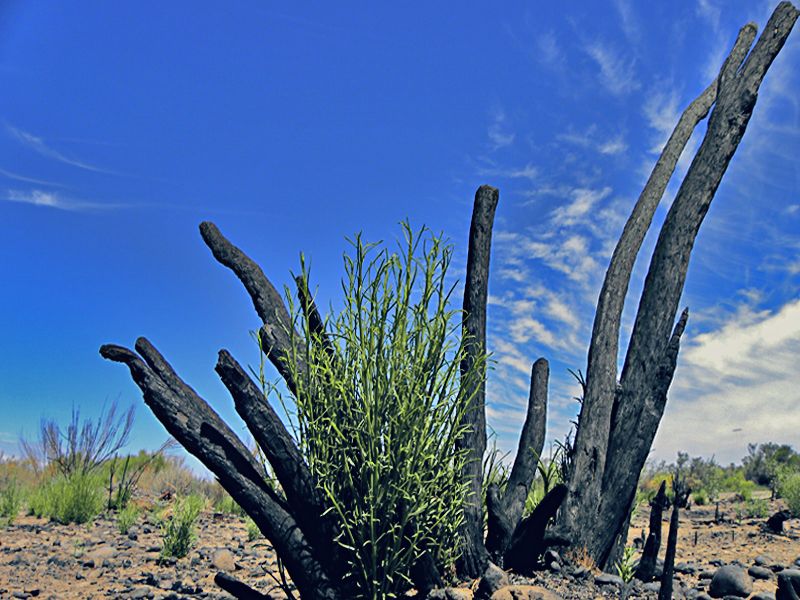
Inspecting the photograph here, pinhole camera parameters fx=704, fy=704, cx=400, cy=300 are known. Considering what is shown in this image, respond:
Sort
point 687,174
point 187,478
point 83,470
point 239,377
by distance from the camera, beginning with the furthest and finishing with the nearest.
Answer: point 187,478
point 83,470
point 687,174
point 239,377

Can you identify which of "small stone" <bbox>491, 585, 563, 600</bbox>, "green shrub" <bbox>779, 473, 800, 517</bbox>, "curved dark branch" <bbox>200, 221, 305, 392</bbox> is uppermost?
"curved dark branch" <bbox>200, 221, 305, 392</bbox>

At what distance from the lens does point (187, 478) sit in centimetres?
1620

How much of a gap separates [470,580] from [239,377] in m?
2.28

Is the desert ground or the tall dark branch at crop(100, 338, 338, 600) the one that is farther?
the desert ground

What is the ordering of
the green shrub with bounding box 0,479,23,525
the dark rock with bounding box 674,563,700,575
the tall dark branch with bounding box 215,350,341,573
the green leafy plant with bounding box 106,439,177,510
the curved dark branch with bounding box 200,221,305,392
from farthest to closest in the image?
the green leafy plant with bounding box 106,439,177,510 → the green shrub with bounding box 0,479,23,525 → the dark rock with bounding box 674,563,700,575 → the curved dark branch with bounding box 200,221,305,392 → the tall dark branch with bounding box 215,350,341,573

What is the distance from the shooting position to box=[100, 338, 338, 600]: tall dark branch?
15.9 ft

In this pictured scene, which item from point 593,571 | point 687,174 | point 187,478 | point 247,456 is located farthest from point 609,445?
point 187,478

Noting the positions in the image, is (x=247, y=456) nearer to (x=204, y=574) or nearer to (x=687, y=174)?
(x=204, y=574)

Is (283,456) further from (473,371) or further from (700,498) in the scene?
(700,498)

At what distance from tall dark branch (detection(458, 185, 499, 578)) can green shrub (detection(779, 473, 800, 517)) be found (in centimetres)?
1030

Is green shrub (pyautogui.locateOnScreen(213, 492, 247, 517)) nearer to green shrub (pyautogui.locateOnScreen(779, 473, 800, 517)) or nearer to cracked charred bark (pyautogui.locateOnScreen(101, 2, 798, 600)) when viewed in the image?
cracked charred bark (pyautogui.locateOnScreen(101, 2, 798, 600))

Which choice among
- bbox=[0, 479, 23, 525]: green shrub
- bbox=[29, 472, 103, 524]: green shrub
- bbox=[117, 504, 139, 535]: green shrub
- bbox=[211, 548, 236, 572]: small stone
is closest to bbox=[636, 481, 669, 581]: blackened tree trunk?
bbox=[211, 548, 236, 572]: small stone

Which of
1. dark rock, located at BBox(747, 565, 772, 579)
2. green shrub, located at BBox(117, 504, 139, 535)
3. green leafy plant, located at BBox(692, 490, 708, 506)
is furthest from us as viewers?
green leafy plant, located at BBox(692, 490, 708, 506)

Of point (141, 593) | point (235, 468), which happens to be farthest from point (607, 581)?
point (141, 593)
